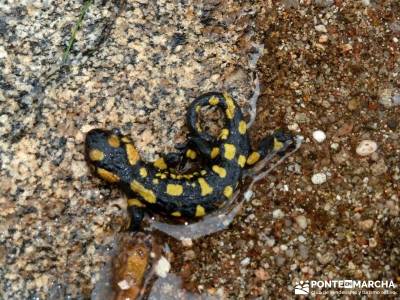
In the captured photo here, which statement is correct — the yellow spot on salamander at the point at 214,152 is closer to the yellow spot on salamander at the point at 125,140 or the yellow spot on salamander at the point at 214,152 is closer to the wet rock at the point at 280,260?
the yellow spot on salamander at the point at 125,140

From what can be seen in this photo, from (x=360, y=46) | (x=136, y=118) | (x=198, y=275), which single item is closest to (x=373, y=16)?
(x=360, y=46)

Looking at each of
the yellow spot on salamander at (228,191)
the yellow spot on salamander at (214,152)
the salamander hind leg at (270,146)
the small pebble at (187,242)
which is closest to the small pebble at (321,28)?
the salamander hind leg at (270,146)

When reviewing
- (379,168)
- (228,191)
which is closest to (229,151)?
(228,191)

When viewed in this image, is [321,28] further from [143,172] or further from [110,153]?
[110,153]

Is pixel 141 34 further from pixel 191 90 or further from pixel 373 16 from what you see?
pixel 373 16

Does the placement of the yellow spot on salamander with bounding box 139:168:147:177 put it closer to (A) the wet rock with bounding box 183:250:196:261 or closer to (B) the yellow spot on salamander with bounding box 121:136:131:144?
(B) the yellow spot on salamander with bounding box 121:136:131:144

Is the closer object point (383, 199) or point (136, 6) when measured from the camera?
point (383, 199)
